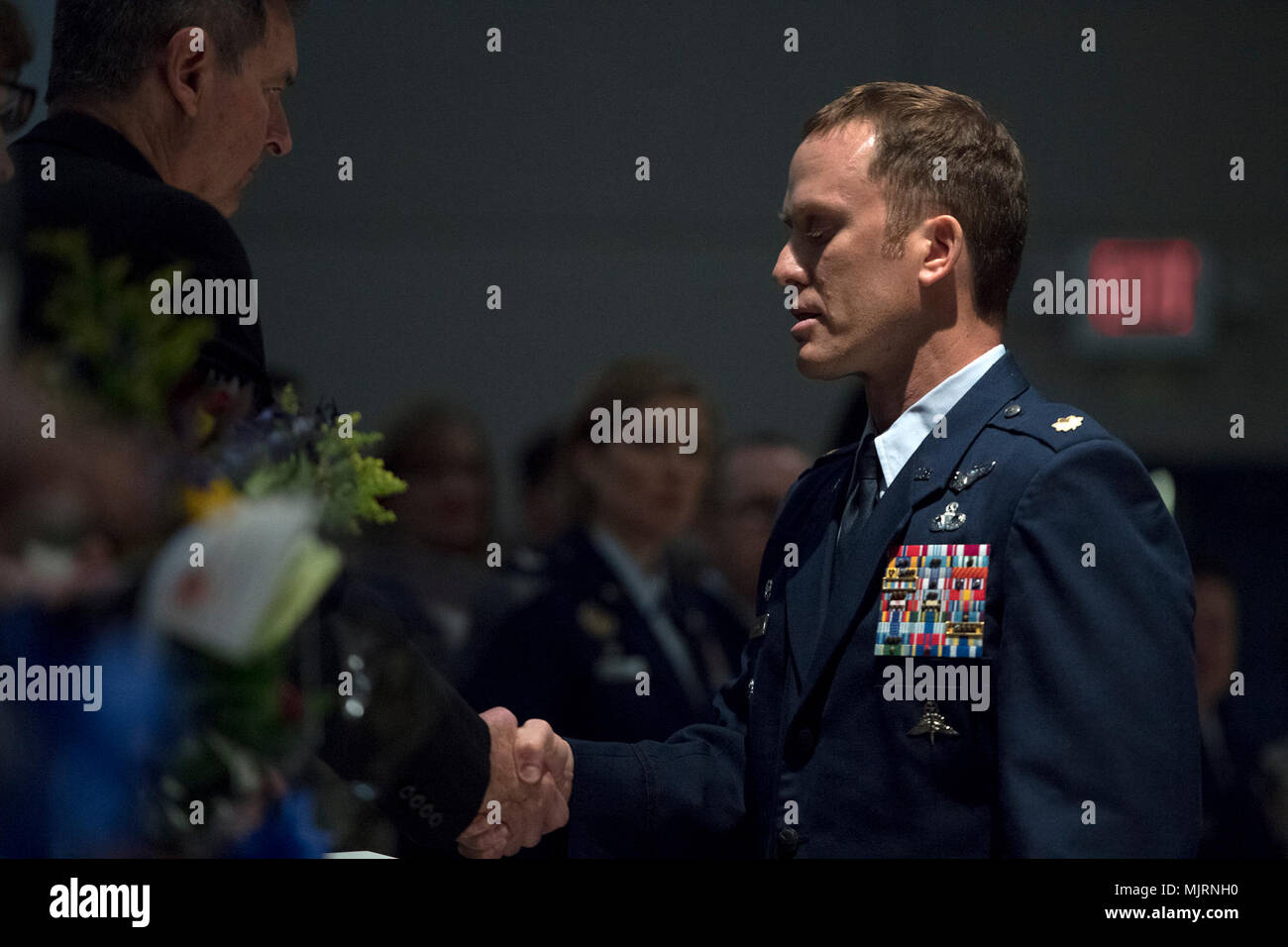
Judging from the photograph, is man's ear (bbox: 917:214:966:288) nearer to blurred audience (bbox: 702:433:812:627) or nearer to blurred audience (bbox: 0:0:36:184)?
blurred audience (bbox: 0:0:36:184)

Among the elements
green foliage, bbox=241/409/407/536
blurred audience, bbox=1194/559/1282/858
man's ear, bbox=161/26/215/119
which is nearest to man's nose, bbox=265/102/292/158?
man's ear, bbox=161/26/215/119

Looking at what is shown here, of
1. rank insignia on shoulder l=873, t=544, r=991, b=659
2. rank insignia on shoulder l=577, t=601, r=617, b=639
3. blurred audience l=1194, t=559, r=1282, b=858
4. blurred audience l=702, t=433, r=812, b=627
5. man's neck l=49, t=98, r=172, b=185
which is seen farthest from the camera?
blurred audience l=702, t=433, r=812, b=627

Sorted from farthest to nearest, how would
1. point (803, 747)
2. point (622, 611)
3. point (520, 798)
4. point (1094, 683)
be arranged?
point (622, 611)
point (520, 798)
point (803, 747)
point (1094, 683)

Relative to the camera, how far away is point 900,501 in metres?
2.34

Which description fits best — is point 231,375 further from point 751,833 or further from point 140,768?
point 751,833

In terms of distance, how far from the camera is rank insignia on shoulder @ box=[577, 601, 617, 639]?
3703 millimetres

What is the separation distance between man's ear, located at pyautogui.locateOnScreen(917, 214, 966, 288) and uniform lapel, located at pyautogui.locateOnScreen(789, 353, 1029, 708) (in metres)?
0.18

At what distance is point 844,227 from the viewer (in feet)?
7.77

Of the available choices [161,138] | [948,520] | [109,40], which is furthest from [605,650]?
[109,40]

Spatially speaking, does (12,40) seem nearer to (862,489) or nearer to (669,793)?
(862,489)

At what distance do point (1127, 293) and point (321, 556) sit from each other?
3536 millimetres

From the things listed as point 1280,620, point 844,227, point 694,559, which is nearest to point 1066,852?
point 844,227

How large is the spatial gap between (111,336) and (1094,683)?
1.47 meters

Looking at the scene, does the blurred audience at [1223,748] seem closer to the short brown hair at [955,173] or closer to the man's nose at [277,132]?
the short brown hair at [955,173]
